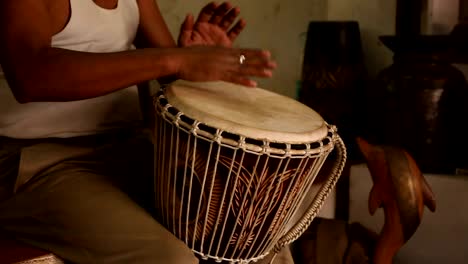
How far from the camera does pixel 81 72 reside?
42.8 inches

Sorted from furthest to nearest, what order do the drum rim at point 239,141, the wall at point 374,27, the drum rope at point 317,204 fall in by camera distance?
the wall at point 374,27 → the drum rope at point 317,204 → the drum rim at point 239,141

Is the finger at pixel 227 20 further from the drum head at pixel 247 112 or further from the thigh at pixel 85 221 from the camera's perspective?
the thigh at pixel 85 221

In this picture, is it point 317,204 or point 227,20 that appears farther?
point 227,20

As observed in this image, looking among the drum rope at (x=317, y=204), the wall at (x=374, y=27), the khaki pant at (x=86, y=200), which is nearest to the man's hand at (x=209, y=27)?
the khaki pant at (x=86, y=200)

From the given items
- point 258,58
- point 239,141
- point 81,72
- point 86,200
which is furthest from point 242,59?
point 86,200

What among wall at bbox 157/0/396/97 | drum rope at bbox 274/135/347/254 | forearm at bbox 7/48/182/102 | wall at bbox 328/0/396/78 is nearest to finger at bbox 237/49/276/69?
forearm at bbox 7/48/182/102

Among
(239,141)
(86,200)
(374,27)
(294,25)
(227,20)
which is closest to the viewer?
(239,141)

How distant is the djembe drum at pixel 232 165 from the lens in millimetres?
1062

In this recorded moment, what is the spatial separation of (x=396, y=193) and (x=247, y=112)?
1.73ft

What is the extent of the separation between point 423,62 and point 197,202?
115cm

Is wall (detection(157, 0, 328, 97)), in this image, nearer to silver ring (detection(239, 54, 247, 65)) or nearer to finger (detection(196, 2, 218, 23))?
finger (detection(196, 2, 218, 23))

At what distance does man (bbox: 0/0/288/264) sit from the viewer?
1101mm

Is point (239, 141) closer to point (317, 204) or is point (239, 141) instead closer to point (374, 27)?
point (317, 204)

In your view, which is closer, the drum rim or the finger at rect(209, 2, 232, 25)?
the drum rim
